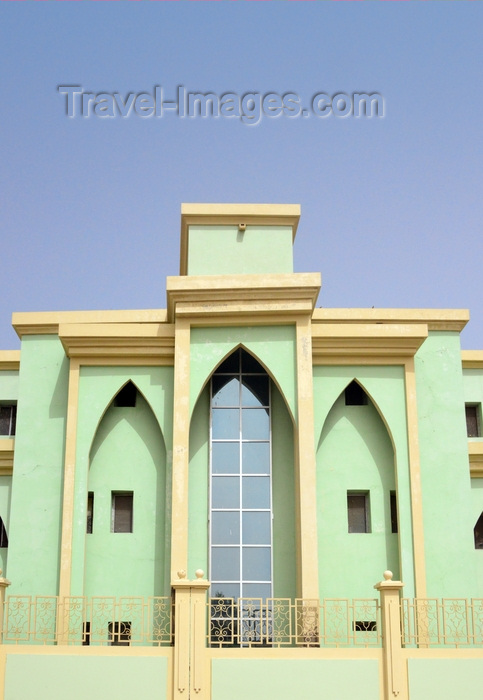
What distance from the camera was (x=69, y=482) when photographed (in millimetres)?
16906

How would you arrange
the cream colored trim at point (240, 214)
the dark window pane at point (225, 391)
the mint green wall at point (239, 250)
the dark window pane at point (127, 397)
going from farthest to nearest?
the cream colored trim at point (240, 214) < the mint green wall at point (239, 250) < the dark window pane at point (127, 397) < the dark window pane at point (225, 391)

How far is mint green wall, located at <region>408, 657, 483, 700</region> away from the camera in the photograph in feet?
41.5

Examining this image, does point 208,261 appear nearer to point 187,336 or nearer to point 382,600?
point 187,336

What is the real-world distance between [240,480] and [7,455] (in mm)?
4875

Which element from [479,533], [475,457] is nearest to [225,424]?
[475,457]

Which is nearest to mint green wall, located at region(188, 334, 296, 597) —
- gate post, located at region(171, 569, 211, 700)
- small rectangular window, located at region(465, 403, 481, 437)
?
gate post, located at region(171, 569, 211, 700)

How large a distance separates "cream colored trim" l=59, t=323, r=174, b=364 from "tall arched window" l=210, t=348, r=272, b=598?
3.96 ft

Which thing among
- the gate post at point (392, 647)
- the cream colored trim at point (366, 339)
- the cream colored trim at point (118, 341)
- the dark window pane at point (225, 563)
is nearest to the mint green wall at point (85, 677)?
the gate post at point (392, 647)

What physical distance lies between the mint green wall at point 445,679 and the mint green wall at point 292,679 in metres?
0.54

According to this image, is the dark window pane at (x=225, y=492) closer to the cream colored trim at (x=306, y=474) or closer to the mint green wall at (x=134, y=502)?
the mint green wall at (x=134, y=502)

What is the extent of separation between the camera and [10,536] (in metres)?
17.1

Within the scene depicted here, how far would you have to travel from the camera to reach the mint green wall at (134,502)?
16844 millimetres

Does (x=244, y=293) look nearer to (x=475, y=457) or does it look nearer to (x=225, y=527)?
(x=225, y=527)

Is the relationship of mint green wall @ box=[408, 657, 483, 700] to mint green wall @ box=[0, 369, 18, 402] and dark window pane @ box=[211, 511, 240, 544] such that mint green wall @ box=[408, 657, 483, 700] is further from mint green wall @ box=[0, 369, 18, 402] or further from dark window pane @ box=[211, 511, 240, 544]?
mint green wall @ box=[0, 369, 18, 402]
